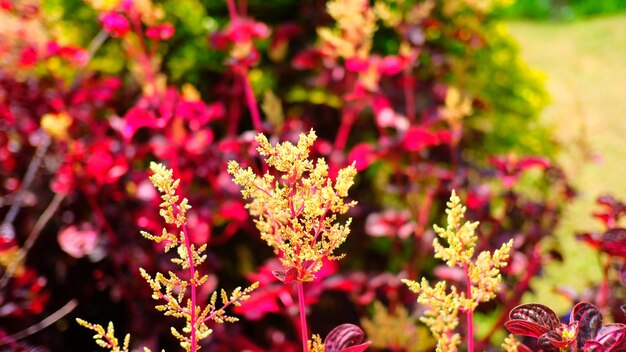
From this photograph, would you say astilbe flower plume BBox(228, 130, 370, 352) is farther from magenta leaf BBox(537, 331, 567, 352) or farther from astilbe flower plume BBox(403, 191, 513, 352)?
magenta leaf BBox(537, 331, 567, 352)

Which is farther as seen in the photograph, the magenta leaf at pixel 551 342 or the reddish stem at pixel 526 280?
the reddish stem at pixel 526 280

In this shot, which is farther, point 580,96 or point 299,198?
point 580,96

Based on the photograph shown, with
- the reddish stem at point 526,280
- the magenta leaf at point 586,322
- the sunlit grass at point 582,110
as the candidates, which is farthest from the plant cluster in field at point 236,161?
the sunlit grass at point 582,110

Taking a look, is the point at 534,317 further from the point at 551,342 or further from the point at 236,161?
the point at 236,161

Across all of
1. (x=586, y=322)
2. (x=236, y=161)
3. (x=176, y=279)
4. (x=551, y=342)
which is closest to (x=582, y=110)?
(x=236, y=161)

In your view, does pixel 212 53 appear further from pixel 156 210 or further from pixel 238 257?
pixel 156 210

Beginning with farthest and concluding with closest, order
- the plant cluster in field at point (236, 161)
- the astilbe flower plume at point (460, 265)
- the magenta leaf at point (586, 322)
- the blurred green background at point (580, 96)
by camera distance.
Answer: the blurred green background at point (580, 96)
the plant cluster in field at point (236, 161)
the magenta leaf at point (586, 322)
the astilbe flower plume at point (460, 265)

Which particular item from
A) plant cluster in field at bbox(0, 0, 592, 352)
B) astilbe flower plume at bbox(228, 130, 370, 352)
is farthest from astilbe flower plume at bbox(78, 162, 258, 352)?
plant cluster in field at bbox(0, 0, 592, 352)

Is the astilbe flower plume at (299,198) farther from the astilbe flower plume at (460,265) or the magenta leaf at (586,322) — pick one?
the magenta leaf at (586,322)
